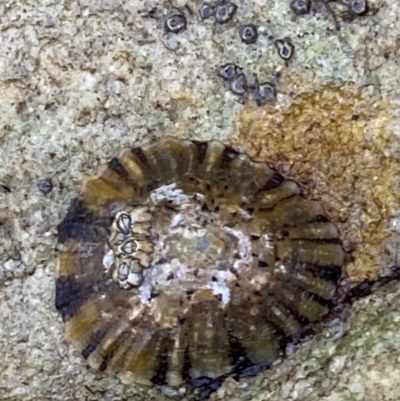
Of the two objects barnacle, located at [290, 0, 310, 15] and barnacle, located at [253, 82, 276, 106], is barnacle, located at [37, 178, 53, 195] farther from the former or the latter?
barnacle, located at [290, 0, 310, 15]

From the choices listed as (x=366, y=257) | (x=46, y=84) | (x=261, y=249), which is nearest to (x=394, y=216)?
(x=366, y=257)

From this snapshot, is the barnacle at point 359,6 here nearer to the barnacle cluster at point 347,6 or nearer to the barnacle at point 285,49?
the barnacle cluster at point 347,6

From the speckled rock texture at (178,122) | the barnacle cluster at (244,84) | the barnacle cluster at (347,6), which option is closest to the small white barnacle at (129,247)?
the speckled rock texture at (178,122)

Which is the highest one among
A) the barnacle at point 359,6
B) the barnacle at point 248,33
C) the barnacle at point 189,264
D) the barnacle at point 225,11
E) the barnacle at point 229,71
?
the barnacle at point 225,11

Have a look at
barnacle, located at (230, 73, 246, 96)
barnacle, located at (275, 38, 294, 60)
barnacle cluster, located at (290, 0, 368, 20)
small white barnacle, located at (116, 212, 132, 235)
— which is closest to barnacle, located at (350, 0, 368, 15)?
barnacle cluster, located at (290, 0, 368, 20)

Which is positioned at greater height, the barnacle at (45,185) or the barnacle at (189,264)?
the barnacle at (45,185)

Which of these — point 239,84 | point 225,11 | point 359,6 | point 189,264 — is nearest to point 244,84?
point 239,84

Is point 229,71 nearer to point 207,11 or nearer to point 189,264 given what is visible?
point 207,11
